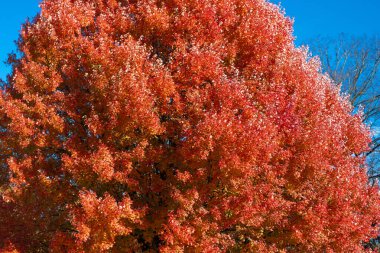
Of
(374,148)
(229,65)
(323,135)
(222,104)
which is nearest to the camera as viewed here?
(222,104)

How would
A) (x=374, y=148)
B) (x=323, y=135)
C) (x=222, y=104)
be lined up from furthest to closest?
(x=374, y=148), (x=323, y=135), (x=222, y=104)

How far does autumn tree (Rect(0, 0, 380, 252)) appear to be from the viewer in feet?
34.5

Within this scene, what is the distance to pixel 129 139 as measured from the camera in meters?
11.3

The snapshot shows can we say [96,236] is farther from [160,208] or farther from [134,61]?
[134,61]

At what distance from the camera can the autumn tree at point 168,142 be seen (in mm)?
10523

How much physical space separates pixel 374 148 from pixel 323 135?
689 inches

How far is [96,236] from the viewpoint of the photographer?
10.2 metres

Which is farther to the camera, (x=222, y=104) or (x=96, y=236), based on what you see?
(x=222, y=104)

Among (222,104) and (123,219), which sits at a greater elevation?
(222,104)

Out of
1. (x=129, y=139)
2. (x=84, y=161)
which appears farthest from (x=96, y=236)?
(x=129, y=139)

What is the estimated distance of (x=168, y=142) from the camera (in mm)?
12398

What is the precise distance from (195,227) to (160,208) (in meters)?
1.37

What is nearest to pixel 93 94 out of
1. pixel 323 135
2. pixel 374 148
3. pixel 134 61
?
pixel 134 61

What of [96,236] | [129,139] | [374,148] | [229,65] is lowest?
[96,236]
